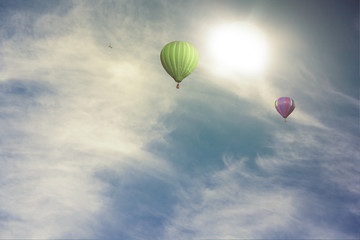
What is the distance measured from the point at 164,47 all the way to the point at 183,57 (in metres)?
3.92

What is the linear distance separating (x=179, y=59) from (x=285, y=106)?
29232mm

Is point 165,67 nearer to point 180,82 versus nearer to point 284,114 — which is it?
point 180,82

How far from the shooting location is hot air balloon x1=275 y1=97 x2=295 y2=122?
61781mm

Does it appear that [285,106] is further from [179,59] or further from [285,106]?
[179,59]

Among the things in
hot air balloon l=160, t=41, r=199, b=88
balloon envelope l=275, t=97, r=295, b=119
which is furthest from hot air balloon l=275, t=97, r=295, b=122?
hot air balloon l=160, t=41, r=199, b=88

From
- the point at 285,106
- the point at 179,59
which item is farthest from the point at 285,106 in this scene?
the point at 179,59

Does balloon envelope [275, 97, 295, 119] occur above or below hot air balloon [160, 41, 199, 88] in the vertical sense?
above

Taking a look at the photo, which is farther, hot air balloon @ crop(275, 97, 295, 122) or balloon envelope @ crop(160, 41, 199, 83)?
hot air balloon @ crop(275, 97, 295, 122)

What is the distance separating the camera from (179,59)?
4388 cm

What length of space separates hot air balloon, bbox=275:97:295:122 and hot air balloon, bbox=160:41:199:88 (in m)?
26.2

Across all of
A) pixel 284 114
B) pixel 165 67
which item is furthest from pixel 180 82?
pixel 284 114

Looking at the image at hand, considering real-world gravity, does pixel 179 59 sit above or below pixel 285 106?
below

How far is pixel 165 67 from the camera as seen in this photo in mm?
45594

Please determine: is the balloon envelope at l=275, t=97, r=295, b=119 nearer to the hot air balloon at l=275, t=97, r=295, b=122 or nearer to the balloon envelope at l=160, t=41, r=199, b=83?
the hot air balloon at l=275, t=97, r=295, b=122
